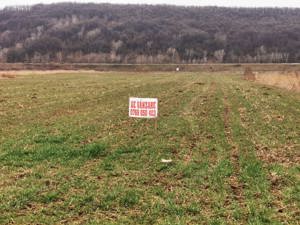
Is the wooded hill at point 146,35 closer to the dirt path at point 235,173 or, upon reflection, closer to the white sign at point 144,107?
the white sign at point 144,107

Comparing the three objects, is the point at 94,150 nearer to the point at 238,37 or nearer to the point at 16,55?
the point at 16,55

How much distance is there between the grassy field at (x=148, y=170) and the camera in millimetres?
6340

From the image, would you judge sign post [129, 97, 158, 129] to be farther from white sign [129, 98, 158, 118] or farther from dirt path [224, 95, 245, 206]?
dirt path [224, 95, 245, 206]

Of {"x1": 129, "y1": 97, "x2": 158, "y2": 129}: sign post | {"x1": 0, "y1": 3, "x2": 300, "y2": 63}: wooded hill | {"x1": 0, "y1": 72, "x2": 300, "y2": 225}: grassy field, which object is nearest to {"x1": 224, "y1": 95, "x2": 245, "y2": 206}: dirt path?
{"x1": 0, "y1": 72, "x2": 300, "y2": 225}: grassy field

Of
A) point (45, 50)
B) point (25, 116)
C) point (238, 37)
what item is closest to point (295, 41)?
point (238, 37)

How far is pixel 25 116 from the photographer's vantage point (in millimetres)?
15508

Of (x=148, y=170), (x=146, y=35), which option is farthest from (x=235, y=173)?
(x=146, y=35)

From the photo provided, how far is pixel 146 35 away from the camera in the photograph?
161875mm

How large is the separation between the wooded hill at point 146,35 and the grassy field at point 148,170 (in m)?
132

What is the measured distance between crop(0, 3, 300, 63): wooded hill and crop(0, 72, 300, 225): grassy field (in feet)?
434

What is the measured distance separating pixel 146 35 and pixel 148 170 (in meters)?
156

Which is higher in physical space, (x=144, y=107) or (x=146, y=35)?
(x=146, y=35)

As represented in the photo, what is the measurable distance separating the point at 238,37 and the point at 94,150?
155546 millimetres

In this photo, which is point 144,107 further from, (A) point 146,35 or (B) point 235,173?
(A) point 146,35
